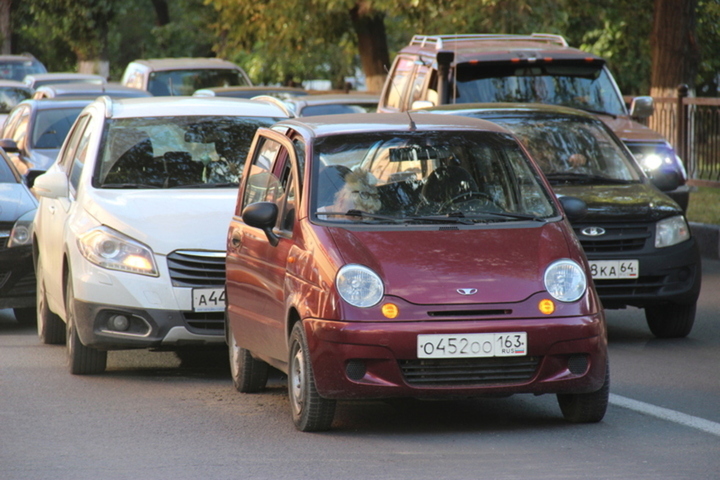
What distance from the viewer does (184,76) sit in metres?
25.8

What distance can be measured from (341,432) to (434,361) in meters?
0.67

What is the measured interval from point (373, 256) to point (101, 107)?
12.1ft

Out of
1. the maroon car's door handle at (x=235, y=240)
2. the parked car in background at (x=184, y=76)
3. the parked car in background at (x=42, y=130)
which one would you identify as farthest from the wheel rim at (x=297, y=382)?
the parked car in background at (x=184, y=76)

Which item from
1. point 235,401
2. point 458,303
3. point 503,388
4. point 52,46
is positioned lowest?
point 52,46

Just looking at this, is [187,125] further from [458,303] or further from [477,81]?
[477,81]

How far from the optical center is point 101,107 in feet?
31.5

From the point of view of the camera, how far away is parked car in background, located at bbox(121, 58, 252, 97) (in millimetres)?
25516

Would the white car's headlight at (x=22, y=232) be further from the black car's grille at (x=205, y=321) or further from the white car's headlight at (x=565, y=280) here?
the white car's headlight at (x=565, y=280)

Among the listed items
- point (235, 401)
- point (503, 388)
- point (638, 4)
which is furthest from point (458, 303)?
point (638, 4)

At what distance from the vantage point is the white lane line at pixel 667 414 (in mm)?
6766

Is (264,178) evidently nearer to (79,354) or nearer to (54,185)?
(79,354)

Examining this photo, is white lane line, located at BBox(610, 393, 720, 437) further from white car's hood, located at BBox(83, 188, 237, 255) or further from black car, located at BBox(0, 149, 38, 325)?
black car, located at BBox(0, 149, 38, 325)

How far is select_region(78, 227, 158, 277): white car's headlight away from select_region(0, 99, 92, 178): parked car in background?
7992mm

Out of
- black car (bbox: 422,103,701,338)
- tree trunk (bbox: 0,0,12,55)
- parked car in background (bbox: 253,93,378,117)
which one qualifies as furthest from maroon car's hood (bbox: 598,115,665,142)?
tree trunk (bbox: 0,0,12,55)
